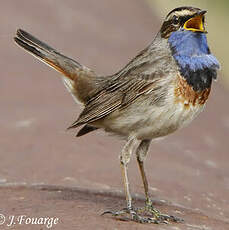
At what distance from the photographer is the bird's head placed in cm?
641

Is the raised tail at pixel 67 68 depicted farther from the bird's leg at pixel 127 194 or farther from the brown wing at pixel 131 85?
the bird's leg at pixel 127 194

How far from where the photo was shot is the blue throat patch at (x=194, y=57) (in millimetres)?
6383

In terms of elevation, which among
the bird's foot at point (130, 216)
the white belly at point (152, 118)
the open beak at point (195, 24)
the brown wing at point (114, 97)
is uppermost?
the open beak at point (195, 24)

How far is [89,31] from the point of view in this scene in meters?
10.1

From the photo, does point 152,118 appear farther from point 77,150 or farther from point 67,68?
point 67,68

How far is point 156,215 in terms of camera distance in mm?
6008

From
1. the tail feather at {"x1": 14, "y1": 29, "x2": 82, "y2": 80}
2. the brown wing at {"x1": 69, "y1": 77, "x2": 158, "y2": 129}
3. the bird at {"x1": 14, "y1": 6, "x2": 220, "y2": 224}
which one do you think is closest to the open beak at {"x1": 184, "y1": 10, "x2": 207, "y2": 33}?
the bird at {"x1": 14, "y1": 6, "x2": 220, "y2": 224}

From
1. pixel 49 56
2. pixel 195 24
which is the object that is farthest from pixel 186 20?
pixel 49 56

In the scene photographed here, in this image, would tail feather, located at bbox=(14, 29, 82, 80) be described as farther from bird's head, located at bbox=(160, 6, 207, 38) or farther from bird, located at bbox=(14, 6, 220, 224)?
bird's head, located at bbox=(160, 6, 207, 38)

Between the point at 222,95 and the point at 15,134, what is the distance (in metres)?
3.62

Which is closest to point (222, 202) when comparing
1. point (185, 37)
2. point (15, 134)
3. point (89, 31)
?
point (185, 37)

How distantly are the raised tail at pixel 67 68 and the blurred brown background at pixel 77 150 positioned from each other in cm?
46

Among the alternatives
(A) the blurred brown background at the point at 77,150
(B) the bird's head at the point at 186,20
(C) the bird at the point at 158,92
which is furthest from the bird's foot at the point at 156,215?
(B) the bird's head at the point at 186,20

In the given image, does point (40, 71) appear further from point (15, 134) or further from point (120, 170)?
point (120, 170)
